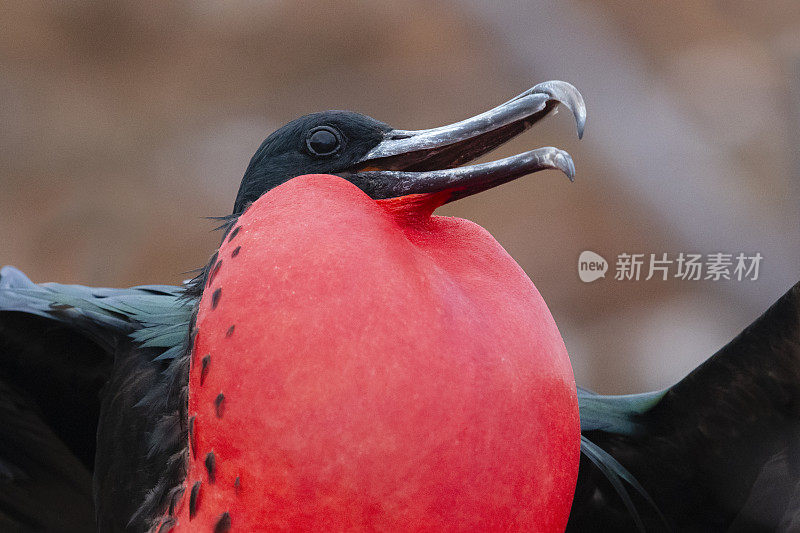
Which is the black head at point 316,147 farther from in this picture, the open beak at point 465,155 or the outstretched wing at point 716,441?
the outstretched wing at point 716,441

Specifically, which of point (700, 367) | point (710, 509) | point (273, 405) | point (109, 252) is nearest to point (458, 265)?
point (273, 405)

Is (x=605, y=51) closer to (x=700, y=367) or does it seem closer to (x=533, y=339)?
(x=700, y=367)

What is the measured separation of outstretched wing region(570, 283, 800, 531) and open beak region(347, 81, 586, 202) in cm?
28

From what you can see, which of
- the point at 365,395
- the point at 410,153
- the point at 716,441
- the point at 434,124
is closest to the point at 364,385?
the point at 365,395

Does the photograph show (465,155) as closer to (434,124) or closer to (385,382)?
(385,382)

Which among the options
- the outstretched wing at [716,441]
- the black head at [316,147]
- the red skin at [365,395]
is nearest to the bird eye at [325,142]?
the black head at [316,147]

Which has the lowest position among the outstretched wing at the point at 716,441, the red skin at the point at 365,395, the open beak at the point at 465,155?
the outstretched wing at the point at 716,441

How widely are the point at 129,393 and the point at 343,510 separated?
0.33 metres

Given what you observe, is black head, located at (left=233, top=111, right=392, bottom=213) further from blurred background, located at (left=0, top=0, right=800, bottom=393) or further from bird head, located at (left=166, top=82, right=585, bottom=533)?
blurred background, located at (left=0, top=0, right=800, bottom=393)

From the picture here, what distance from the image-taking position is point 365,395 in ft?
1.55

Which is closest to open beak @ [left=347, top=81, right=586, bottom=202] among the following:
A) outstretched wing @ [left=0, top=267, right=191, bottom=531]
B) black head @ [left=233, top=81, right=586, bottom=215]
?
black head @ [left=233, top=81, right=586, bottom=215]

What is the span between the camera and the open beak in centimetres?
58

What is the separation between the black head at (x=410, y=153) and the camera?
0.59 metres

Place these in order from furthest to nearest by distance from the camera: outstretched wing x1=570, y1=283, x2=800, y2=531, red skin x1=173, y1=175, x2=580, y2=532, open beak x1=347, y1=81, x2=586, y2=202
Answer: outstretched wing x1=570, y1=283, x2=800, y2=531 < open beak x1=347, y1=81, x2=586, y2=202 < red skin x1=173, y1=175, x2=580, y2=532
